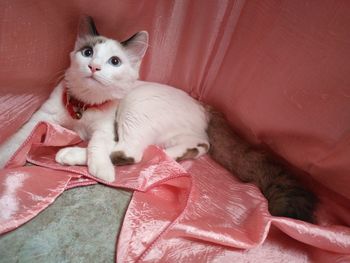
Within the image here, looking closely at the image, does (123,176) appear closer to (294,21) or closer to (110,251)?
(110,251)

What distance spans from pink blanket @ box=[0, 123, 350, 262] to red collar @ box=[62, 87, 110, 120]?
8 centimetres

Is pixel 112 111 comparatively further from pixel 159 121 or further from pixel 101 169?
pixel 101 169

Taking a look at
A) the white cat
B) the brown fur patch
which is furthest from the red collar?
the brown fur patch

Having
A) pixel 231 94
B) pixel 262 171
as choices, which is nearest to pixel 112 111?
pixel 231 94

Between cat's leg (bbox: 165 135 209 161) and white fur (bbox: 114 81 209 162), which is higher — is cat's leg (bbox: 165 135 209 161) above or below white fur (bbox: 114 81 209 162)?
below

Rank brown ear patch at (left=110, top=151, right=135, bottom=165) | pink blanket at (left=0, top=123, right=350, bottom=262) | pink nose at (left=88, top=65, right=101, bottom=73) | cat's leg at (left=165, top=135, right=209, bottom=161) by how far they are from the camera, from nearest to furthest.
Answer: pink blanket at (left=0, top=123, right=350, bottom=262)
pink nose at (left=88, top=65, right=101, bottom=73)
brown ear patch at (left=110, top=151, right=135, bottom=165)
cat's leg at (left=165, top=135, right=209, bottom=161)

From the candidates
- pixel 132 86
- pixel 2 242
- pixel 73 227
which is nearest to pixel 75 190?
pixel 73 227

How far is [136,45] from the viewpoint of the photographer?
117 centimetres

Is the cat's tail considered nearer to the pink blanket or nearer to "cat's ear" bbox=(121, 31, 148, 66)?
the pink blanket

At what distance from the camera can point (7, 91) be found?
117cm

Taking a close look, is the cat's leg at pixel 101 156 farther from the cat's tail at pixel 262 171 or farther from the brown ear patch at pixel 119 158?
the cat's tail at pixel 262 171

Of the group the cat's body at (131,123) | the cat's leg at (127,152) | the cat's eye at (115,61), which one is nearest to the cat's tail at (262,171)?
the cat's body at (131,123)

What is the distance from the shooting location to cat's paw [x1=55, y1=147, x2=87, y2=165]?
41.9 inches

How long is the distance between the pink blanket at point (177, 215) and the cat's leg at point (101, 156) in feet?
0.09
